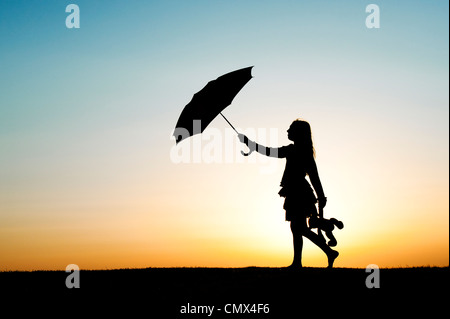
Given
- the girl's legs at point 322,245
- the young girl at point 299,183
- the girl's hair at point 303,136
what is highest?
the girl's hair at point 303,136

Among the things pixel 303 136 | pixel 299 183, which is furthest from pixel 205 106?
pixel 299 183

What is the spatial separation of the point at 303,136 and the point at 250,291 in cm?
388

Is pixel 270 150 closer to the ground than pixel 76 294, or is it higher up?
higher up

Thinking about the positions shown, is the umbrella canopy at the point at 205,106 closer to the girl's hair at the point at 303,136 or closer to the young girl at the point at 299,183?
the young girl at the point at 299,183

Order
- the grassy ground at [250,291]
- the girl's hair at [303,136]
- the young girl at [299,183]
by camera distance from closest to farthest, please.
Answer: the grassy ground at [250,291]
the young girl at [299,183]
the girl's hair at [303,136]

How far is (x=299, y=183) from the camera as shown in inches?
472

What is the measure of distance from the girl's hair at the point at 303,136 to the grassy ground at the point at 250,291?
2692 millimetres

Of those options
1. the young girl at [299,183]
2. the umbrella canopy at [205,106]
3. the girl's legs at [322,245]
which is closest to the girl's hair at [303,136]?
the young girl at [299,183]

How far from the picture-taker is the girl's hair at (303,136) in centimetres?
1202
